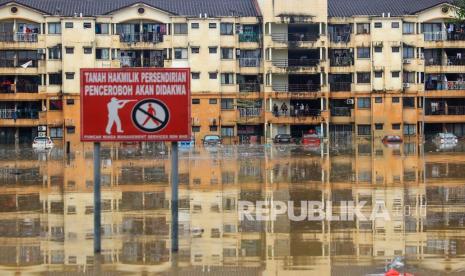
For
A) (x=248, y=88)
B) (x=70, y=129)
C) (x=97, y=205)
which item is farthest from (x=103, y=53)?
(x=97, y=205)

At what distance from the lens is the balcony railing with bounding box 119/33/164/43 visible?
84.3 meters

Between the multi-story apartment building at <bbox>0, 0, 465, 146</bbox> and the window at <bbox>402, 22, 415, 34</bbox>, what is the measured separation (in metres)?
0.11

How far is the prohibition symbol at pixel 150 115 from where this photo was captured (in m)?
16.1

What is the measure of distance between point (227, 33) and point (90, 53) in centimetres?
1472

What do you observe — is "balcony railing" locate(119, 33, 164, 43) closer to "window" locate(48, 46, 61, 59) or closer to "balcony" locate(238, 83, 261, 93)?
"window" locate(48, 46, 61, 59)

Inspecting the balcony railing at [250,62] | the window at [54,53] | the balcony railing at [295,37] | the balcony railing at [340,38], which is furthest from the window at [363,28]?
the window at [54,53]

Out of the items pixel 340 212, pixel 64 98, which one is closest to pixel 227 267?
pixel 340 212

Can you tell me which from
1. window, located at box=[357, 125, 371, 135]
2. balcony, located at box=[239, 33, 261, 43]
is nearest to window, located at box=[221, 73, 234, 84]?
balcony, located at box=[239, 33, 261, 43]

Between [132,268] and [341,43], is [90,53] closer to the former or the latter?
[341,43]

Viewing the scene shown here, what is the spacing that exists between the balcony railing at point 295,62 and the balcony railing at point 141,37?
12.7 meters

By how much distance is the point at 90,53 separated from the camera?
82.3m

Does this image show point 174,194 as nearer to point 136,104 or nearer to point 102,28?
point 136,104

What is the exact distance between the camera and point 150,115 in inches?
637

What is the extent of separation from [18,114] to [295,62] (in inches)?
1198
